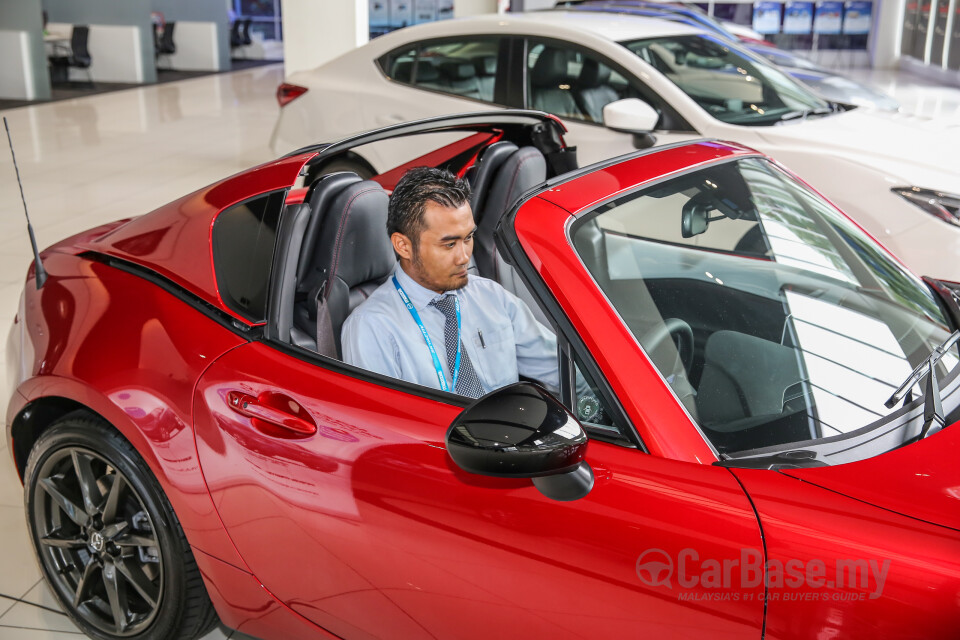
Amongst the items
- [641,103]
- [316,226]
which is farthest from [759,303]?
[641,103]

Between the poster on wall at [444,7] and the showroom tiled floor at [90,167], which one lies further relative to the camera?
the poster on wall at [444,7]

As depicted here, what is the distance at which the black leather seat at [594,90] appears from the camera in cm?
466

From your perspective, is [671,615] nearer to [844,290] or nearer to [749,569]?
[749,569]

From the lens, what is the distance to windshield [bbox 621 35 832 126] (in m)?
4.52

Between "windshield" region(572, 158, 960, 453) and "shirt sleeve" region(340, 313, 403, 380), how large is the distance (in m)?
0.52

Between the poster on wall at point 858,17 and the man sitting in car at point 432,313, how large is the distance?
2197cm

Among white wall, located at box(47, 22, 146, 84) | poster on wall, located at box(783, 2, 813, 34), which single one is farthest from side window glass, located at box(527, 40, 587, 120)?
poster on wall, located at box(783, 2, 813, 34)

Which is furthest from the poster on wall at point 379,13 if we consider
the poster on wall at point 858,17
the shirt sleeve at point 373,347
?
the shirt sleeve at point 373,347

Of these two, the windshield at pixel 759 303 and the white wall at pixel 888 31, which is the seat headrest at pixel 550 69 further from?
the white wall at pixel 888 31

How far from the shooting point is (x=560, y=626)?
1483 millimetres

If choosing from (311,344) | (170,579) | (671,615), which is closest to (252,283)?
(311,344)

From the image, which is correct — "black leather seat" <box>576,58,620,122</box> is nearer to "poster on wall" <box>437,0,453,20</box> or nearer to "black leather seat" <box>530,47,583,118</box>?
"black leather seat" <box>530,47,583,118</box>

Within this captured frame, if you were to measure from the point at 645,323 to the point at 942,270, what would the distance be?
2616mm

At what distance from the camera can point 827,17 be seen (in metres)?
21.2
